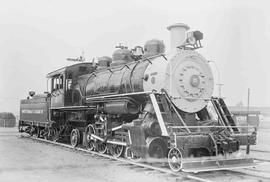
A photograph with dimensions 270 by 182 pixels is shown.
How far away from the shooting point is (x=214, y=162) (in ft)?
25.0

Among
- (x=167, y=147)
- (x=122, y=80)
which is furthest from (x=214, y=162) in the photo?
(x=122, y=80)

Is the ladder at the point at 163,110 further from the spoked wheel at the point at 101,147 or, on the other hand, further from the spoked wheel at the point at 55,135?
the spoked wheel at the point at 55,135

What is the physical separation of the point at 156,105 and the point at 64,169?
273 cm

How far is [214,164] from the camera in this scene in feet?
25.0

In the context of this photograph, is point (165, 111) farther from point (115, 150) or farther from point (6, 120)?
point (6, 120)

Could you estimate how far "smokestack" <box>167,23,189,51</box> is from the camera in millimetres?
9602

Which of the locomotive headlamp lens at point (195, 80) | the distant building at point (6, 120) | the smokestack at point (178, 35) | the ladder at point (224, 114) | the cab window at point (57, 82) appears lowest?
the distant building at point (6, 120)

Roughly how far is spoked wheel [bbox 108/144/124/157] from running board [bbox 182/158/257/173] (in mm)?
3461

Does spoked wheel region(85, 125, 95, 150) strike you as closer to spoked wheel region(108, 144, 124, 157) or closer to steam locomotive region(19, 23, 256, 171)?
steam locomotive region(19, 23, 256, 171)

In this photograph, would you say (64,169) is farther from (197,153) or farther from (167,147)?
(197,153)

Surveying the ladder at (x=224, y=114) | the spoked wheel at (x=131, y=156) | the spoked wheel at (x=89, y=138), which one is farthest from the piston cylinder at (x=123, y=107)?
the ladder at (x=224, y=114)

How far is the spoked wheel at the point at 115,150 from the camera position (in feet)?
34.2

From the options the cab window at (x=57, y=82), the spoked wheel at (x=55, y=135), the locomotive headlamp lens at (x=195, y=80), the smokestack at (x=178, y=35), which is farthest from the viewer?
the spoked wheel at (x=55, y=135)

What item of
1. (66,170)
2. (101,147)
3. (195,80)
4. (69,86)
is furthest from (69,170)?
(69,86)
